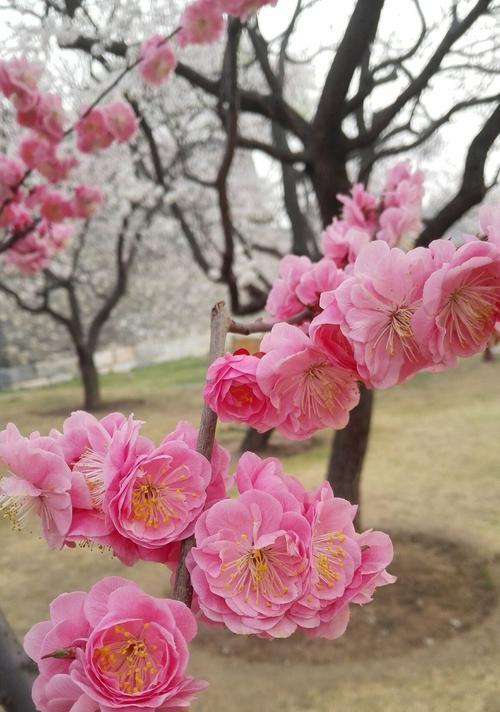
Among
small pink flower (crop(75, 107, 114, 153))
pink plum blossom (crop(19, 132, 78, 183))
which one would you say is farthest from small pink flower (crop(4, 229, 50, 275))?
small pink flower (crop(75, 107, 114, 153))

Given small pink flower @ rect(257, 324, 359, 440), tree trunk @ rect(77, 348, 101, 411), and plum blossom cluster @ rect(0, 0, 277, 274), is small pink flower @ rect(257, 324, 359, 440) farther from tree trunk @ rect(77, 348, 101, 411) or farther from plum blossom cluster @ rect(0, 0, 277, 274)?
tree trunk @ rect(77, 348, 101, 411)

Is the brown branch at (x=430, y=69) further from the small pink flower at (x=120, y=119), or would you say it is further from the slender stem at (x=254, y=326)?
the slender stem at (x=254, y=326)

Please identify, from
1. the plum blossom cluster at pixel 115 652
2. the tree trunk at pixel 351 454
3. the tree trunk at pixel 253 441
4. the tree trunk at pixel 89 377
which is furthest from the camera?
the tree trunk at pixel 89 377

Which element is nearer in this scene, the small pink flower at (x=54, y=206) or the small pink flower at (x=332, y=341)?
the small pink flower at (x=332, y=341)

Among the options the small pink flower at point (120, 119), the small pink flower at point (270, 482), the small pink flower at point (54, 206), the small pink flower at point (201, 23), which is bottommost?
the small pink flower at point (270, 482)

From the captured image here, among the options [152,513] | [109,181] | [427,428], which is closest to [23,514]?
[152,513]

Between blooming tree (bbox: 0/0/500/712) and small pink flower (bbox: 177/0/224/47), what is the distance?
5.02 ft

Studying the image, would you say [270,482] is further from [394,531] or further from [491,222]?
[394,531]

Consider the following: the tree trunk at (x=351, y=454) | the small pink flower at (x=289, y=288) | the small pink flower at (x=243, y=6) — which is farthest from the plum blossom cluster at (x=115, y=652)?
the tree trunk at (x=351, y=454)

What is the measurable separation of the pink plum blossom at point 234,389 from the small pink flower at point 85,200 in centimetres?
221

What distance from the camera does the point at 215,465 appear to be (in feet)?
1.60

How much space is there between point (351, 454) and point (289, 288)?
66.8 inches

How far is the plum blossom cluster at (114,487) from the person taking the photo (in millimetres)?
437

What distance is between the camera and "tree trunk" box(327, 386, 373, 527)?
234cm
